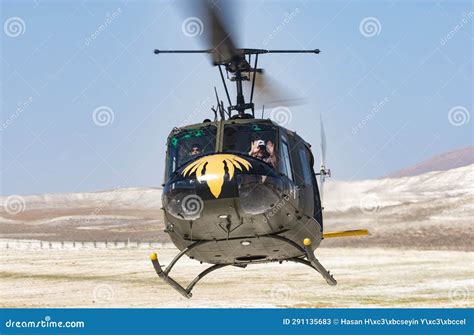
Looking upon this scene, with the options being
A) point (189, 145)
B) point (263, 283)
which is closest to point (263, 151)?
point (189, 145)

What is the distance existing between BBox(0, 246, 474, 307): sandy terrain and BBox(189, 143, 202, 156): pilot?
11114mm

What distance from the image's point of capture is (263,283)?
113ft

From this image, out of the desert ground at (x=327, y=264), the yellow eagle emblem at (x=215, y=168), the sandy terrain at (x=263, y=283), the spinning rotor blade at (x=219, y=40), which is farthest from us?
the desert ground at (x=327, y=264)

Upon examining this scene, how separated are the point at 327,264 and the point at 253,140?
3098 cm

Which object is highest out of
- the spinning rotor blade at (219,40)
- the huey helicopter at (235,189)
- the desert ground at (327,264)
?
the spinning rotor blade at (219,40)

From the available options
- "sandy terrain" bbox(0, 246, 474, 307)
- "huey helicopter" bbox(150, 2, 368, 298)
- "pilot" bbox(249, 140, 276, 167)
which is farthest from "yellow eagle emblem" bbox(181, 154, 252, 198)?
"sandy terrain" bbox(0, 246, 474, 307)

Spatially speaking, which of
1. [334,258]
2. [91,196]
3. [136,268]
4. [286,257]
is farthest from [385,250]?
[91,196]

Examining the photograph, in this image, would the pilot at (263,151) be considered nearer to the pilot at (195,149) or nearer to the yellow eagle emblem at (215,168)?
the yellow eagle emblem at (215,168)

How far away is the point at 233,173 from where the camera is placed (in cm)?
1166

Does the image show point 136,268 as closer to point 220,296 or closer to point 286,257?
point 220,296

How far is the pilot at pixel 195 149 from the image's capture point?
13141mm

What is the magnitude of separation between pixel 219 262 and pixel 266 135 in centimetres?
308

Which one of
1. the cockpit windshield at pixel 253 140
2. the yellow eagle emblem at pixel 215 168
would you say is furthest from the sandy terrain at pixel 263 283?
the yellow eagle emblem at pixel 215 168

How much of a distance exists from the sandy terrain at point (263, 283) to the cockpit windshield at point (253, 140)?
11.7 metres
